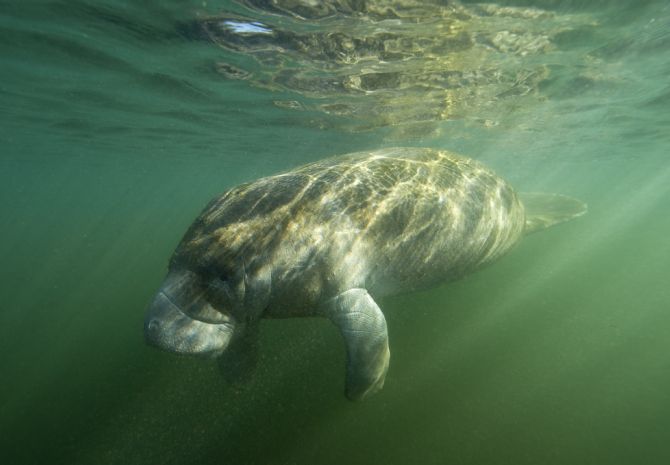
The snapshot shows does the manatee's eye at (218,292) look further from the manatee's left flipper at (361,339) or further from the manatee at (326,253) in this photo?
the manatee's left flipper at (361,339)

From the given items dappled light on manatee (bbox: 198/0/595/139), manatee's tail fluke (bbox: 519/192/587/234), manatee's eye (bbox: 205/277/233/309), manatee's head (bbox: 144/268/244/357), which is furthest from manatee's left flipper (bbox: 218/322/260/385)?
dappled light on manatee (bbox: 198/0/595/139)

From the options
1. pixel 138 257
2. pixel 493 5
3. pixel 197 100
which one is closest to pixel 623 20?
pixel 493 5

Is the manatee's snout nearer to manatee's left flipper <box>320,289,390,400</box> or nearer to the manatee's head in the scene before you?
the manatee's head

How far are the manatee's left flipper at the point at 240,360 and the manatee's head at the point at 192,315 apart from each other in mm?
1360

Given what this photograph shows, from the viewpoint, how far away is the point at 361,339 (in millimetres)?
3604

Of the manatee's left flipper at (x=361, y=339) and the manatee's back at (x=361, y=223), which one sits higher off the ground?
the manatee's back at (x=361, y=223)

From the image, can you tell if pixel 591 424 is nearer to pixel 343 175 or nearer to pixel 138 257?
pixel 343 175

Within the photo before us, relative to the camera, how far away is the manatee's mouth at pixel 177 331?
10.1 feet

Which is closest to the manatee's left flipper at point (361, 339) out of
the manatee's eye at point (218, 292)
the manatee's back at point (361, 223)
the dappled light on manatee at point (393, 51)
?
the manatee's back at point (361, 223)

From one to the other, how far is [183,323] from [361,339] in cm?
160

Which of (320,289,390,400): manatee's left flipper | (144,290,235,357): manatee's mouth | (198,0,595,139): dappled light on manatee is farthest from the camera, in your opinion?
(198,0,595,139): dappled light on manatee

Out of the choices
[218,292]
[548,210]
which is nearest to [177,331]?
[218,292]

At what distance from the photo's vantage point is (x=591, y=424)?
5043mm

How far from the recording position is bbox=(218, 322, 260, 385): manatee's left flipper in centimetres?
475
